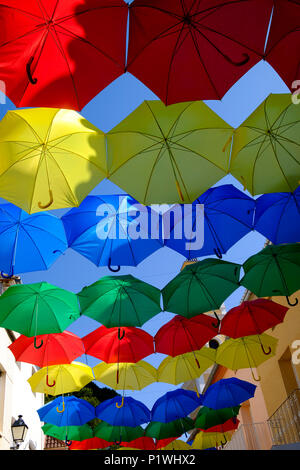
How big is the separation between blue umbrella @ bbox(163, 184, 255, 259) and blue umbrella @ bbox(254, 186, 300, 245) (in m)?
0.16

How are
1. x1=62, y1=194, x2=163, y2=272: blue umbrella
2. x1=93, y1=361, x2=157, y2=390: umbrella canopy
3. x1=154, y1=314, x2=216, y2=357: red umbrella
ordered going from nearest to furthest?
x1=62, y1=194, x2=163, y2=272: blue umbrella, x1=154, y1=314, x2=216, y2=357: red umbrella, x1=93, y1=361, x2=157, y2=390: umbrella canopy

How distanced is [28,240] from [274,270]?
164 inches

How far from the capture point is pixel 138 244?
6910 millimetres

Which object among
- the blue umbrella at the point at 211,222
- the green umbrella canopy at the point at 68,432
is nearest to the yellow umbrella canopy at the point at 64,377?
the green umbrella canopy at the point at 68,432

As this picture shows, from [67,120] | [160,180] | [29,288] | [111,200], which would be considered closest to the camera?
[67,120]

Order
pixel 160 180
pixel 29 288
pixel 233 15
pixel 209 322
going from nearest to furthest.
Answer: pixel 233 15
pixel 160 180
pixel 29 288
pixel 209 322

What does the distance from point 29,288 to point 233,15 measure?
17.5 ft

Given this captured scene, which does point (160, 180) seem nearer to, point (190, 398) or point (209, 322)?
point (209, 322)

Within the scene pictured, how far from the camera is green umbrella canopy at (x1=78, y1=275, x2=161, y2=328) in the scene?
24.1 ft

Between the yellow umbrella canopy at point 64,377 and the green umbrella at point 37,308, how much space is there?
1972mm

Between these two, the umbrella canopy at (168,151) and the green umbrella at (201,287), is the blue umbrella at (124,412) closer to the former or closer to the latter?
the green umbrella at (201,287)

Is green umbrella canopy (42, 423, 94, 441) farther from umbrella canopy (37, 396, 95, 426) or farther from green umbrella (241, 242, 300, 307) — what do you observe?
green umbrella (241, 242, 300, 307)

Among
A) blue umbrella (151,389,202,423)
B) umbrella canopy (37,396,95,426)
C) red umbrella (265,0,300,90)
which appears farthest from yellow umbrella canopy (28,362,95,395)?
red umbrella (265,0,300,90)
